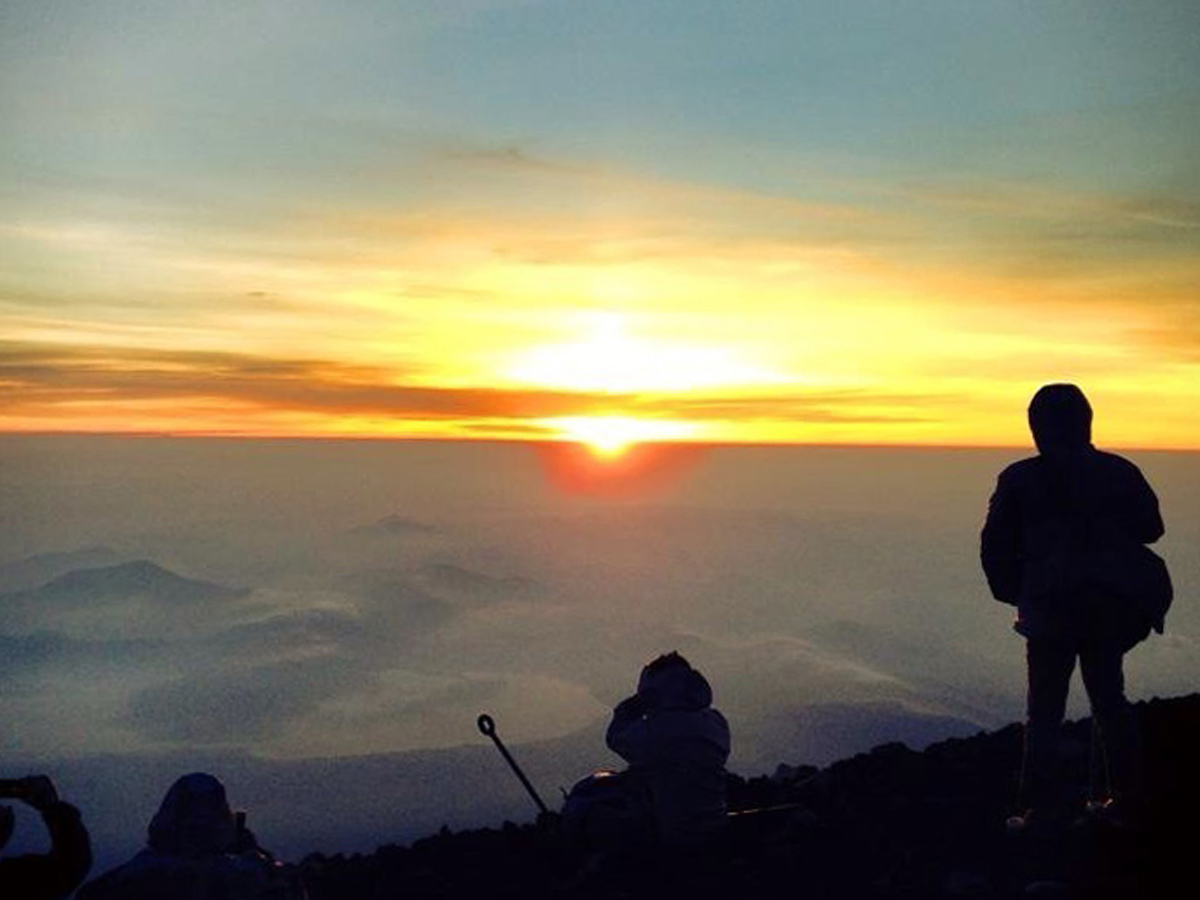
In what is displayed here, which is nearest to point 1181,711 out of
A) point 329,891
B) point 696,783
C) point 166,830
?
point 696,783

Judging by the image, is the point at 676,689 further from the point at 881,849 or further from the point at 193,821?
the point at 193,821

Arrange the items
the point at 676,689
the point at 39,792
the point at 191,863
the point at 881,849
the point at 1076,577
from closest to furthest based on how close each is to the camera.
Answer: the point at 39,792 < the point at 191,863 < the point at 1076,577 < the point at 881,849 < the point at 676,689

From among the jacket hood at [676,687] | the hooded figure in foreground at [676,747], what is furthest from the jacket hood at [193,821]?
the jacket hood at [676,687]

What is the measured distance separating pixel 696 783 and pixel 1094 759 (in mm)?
2971

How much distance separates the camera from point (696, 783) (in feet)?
37.3

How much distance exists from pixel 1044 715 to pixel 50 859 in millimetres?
6886

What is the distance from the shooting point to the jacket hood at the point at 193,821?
28.2 feet

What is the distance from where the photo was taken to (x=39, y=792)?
20.3 feet

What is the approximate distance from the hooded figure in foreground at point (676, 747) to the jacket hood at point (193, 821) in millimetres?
3296

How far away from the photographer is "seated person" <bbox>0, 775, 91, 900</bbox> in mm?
6219

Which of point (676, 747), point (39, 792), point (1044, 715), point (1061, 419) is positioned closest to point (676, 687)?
point (676, 747)

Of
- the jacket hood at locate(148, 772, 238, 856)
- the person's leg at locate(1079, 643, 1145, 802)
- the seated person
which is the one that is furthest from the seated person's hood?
the seated person

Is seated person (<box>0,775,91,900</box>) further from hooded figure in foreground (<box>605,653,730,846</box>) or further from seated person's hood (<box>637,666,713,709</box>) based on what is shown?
seated person's hood (<box>637,666,713,709</box>)

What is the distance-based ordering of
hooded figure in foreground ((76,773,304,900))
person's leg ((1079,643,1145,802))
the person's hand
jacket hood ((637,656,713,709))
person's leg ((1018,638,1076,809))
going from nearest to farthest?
the person's hand
hooded figure in foreground ((76,773,304,900))
person's leg ((1079,643,1145,802))
person's leg ((1018,638,1076,809))
jacket hood ((637,656,713,709))
